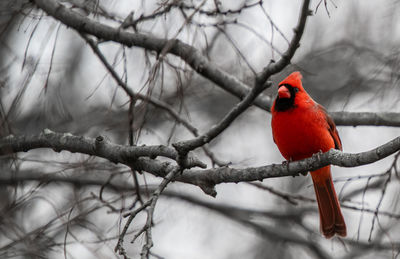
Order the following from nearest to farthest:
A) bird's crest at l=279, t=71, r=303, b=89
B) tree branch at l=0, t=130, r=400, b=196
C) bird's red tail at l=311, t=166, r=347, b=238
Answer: tree branch at l=0, t=130, r=400, b=196 → bird's crest at l=279, t=71, r=303, b=89 → bird's red tail at l=311, t=166, r=347, b=238

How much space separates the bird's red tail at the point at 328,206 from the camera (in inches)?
185

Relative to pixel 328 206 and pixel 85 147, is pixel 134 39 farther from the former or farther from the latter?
pixel 328 206

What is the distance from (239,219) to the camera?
7.41 metres

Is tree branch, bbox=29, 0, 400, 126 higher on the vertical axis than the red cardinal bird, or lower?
higher

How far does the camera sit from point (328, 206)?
473cm

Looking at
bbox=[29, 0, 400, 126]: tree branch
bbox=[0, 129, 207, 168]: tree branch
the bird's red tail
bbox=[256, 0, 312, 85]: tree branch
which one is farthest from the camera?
the bird's red tail

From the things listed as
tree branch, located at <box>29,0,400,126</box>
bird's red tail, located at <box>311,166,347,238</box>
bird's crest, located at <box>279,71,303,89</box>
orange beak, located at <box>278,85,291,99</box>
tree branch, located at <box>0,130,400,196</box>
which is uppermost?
bird's crest, located at <box>279,71,303,89</box>

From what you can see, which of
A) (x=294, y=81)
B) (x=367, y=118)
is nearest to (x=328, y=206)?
(x=367, y=118)

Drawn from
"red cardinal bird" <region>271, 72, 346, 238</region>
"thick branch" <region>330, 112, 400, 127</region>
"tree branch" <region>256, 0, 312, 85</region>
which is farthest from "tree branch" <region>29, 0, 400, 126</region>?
"tree branch" <region>256, 0, 312, 85</region>

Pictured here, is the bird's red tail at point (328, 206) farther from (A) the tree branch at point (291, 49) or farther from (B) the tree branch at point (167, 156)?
(A) the tree branch at point (291, 49)

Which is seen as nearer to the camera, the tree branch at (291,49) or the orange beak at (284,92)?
the tree branch at (291,49)

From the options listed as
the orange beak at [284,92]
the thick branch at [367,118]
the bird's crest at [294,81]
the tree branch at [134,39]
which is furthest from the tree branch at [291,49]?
the thick branch at [367,118]

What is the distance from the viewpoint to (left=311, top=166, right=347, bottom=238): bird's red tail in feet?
15.4

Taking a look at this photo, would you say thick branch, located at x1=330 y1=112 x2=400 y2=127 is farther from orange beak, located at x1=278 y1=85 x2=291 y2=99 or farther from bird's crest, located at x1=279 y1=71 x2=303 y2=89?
orange beak, located at x1=278 y1=85 x2=291 y2=99
